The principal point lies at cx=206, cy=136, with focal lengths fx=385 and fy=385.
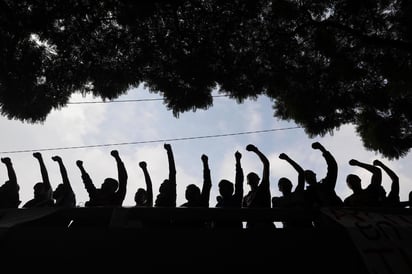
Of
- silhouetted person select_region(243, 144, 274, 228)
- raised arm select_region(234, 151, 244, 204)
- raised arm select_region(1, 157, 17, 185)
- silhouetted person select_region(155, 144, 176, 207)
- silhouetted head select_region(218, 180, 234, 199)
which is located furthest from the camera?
raised arm select_region(1, 157, 17, 185)

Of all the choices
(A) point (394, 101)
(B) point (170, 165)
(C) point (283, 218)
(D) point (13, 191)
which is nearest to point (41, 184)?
(D) point (13, 191)

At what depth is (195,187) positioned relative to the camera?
541cm

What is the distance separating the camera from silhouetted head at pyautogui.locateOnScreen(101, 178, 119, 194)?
5450 millimetres

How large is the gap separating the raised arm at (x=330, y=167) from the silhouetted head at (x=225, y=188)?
127 cm

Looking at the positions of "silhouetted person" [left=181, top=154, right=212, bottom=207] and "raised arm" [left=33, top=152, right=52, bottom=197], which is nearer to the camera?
"silhouetted person" [left=181, top=154, right=212, bottom=207]

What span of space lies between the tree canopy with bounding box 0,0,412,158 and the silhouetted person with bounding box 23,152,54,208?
320 cm

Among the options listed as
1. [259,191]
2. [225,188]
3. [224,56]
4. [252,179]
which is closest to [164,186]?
[225,188]

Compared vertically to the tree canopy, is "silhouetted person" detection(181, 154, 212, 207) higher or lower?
lower

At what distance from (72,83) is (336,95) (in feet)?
20.8

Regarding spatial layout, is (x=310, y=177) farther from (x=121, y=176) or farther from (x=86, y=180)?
(x=86, y=180)

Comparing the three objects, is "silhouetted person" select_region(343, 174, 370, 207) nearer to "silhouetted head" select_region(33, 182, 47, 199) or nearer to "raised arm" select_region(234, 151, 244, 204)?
"raised arm" select_region(234, 151, 244, 204)

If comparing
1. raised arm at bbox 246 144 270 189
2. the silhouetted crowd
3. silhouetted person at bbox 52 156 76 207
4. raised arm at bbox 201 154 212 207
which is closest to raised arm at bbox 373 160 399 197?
the silhouetted crowd

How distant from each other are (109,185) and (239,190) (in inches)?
73.0

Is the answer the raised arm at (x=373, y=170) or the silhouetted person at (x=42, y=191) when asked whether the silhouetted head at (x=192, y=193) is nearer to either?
the silhouetted person at (x=42, y=191)
